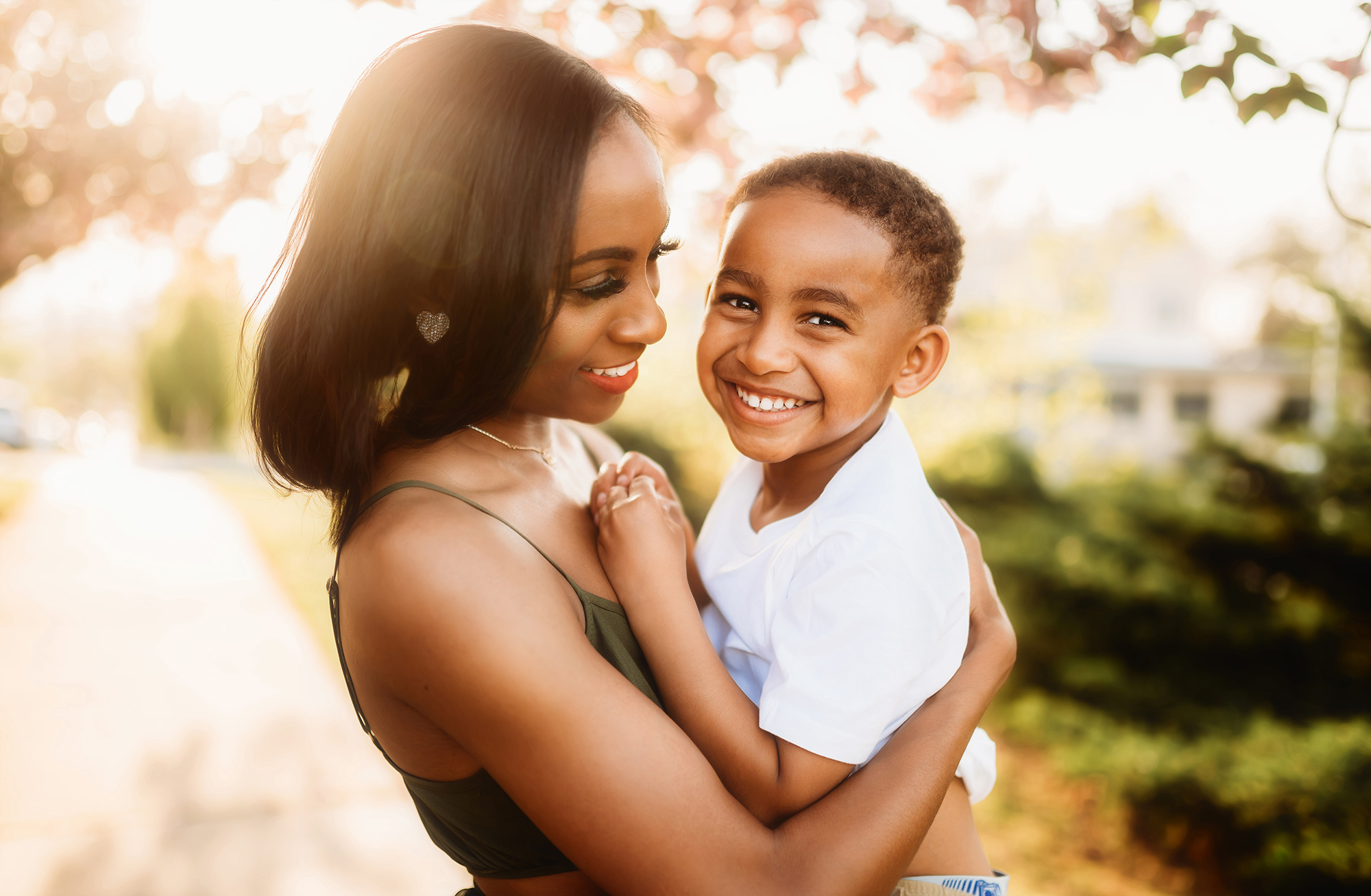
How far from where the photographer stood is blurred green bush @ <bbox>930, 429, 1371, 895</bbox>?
3.99 metres

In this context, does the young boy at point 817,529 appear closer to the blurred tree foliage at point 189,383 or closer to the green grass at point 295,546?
the green grass at point 295,546

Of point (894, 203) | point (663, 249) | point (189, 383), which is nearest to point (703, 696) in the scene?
point (663, 249)

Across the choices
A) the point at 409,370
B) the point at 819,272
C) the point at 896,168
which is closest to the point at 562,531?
the point at 409,370

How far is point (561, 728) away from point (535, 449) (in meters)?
0.69

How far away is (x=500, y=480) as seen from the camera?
1565 mm

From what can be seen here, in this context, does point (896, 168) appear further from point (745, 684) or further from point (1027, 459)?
point (1027, 459)

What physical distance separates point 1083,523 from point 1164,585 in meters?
1.06

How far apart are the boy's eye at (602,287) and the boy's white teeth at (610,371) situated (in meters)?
0.14

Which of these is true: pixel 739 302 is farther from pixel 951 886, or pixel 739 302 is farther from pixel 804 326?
pixel 951 886

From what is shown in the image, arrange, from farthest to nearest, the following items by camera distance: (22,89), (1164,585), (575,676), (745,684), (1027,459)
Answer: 1. (1027,459)
2. (1164,585)
3. (22,89)
4. (745,684)
5. (575,676)

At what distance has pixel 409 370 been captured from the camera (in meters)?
1.53

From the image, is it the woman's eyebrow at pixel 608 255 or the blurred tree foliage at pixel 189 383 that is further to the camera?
the blurred tree foliage at pixel 189 383

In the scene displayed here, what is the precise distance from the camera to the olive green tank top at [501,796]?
141cm

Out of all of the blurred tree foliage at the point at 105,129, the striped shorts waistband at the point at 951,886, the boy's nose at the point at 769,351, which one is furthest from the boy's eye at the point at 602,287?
the blurred tree foliage at the point at 105,129
